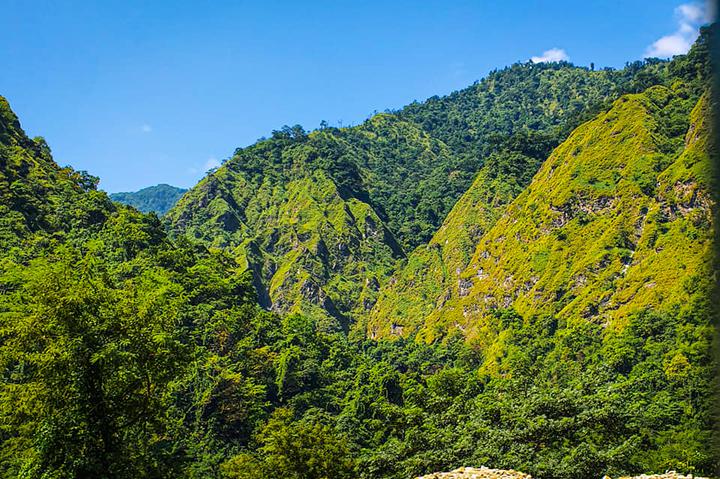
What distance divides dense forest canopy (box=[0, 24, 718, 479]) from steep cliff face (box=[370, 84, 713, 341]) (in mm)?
406

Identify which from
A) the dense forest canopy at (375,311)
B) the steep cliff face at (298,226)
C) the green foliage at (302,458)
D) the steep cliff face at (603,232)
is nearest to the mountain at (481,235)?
the steep cliff face at (603,232)

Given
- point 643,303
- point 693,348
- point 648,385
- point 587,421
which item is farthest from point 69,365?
point 643,303

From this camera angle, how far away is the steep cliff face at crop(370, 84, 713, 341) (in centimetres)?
7544

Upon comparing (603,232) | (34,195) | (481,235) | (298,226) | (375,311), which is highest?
(298,226)

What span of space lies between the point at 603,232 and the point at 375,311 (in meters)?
53.5

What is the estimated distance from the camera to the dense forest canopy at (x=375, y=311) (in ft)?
58.9

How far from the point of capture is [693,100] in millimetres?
100938

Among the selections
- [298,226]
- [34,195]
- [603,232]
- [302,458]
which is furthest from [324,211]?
[302,458]

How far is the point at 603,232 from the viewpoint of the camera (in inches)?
3506

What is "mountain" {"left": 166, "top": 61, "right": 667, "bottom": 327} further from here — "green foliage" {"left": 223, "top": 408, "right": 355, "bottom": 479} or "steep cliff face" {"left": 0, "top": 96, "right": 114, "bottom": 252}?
"green foliage" {"left": 223, "top": 408, "right": 355, "bottom": 479}

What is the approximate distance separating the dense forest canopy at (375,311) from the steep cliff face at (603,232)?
0.41 metres

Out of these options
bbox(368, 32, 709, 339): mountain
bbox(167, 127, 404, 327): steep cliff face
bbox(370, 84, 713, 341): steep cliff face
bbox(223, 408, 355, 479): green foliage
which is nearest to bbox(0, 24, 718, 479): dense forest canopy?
bbox(223, 408, 355, 479): green foliage

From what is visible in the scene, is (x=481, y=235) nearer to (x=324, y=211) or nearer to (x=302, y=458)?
(x=324, y=211)

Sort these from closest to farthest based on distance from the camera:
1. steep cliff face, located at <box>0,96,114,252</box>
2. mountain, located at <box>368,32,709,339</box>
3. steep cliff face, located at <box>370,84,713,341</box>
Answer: steep cliff face, located at <box>0,96,114,252</box>, steep cliff face, located at <box>370,84,713,341</box>, mountain, located at <box>368,32,709,339</box>
